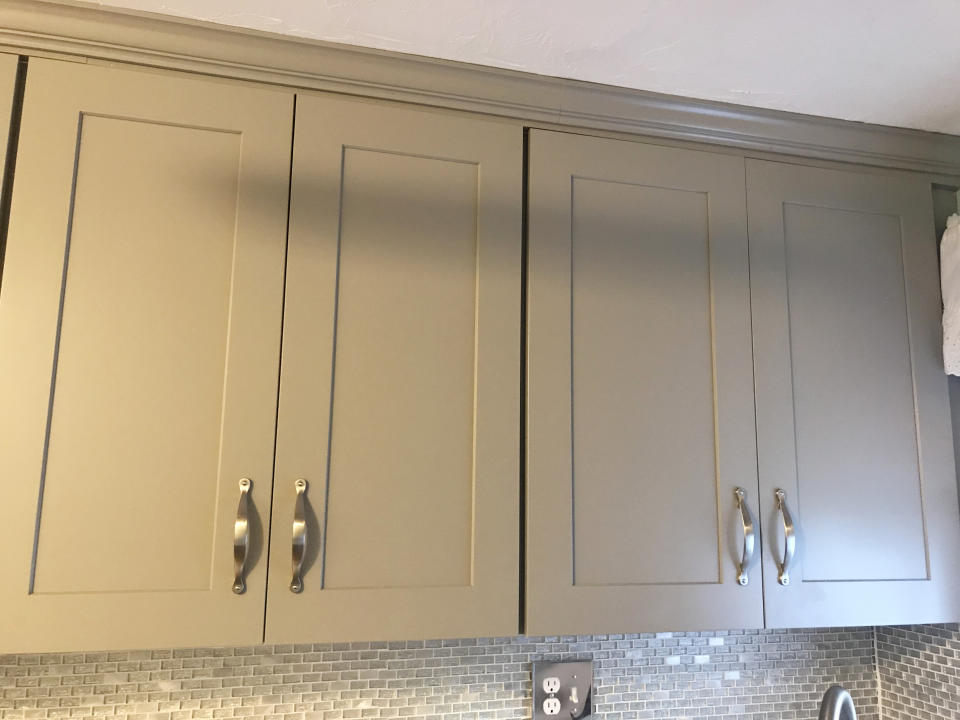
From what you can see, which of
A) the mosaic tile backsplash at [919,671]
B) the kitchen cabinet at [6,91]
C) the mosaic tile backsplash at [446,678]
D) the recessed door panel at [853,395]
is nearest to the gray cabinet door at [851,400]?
the recessed door panel at [853,395]

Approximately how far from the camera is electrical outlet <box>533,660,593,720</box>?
4.83 ft

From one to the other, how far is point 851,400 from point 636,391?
0.43 metres

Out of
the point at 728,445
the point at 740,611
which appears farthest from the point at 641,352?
the point at 740,611

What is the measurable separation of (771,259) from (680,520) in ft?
1.70

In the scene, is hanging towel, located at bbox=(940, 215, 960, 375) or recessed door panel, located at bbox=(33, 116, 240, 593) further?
hanging towel, located at bbox=(940, 215, 960, 375)

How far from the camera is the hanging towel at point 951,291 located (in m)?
1.39

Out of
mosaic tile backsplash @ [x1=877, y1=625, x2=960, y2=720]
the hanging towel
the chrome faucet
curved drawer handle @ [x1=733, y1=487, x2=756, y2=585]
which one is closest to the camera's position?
the chrome faucet

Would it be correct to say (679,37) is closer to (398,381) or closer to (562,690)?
(398,381)

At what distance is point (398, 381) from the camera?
1.19 meters

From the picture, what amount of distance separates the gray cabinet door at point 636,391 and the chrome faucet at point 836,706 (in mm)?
155

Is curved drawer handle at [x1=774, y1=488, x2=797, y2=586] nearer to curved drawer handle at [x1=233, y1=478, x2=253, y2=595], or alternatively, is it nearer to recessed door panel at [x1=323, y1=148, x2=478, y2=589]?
recessed door panel at [x1=323, y1=148, x2=478, y2=589]

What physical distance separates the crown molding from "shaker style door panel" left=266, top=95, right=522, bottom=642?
5cm

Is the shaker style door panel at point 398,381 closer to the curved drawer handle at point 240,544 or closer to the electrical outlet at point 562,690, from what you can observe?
the curved drawer handle at point 240,544

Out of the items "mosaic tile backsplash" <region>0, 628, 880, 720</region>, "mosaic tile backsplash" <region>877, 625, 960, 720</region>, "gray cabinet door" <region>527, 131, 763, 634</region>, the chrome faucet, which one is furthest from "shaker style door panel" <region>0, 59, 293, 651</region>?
"mosaic tile backsplash" <region>877, 625, 960, 720</region>
